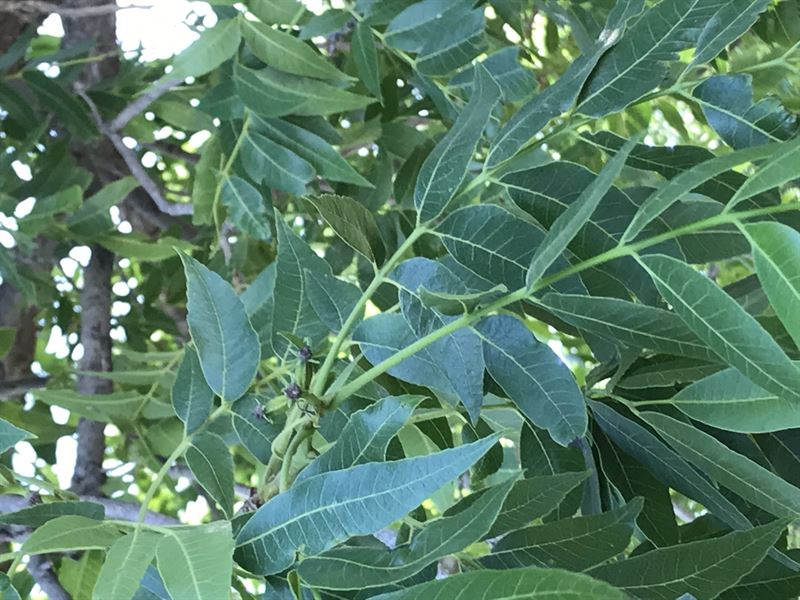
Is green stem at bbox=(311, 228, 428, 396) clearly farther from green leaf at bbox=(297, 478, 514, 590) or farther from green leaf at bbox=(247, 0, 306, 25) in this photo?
green leaf at bbox=(247, 0, 306, 25)

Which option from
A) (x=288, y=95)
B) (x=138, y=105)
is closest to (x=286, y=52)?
(x=288, y=95)

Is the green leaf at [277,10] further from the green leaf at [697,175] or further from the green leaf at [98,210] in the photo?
the green leaf at [697,175]

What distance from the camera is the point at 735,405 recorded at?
10.1 inches

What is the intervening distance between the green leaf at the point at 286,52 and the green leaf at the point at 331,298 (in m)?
0.20

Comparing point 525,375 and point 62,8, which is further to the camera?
point 62,8

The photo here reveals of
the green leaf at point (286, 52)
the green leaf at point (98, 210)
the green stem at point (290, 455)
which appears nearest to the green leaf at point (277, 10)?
the green leaf at point (286, 52)

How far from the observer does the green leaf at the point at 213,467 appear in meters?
0.32

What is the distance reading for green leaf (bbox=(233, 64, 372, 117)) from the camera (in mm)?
491

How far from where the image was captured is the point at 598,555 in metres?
0.26

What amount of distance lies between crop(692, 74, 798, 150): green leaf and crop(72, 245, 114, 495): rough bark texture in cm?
49

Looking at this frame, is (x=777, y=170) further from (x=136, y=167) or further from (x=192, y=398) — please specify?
(x=136, y=167)

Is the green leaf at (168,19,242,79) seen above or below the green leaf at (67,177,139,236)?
above

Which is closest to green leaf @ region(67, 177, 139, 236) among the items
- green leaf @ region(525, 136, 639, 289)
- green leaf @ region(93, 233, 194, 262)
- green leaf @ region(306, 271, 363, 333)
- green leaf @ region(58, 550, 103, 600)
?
green leaf @ region(93, 233, 194, 262)

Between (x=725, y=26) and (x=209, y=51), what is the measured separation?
0.30 metres
